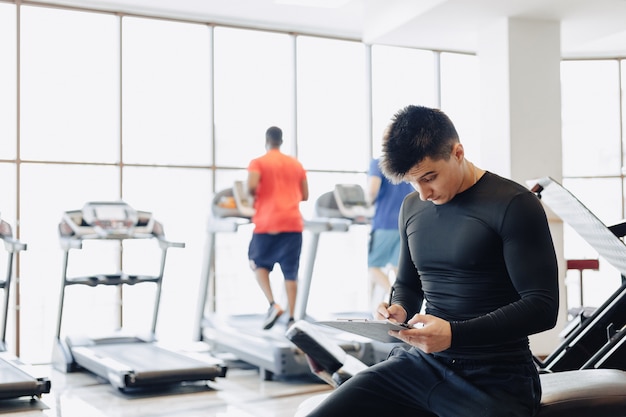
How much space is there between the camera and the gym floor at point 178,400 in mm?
4039

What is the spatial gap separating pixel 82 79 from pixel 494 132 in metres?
3.55

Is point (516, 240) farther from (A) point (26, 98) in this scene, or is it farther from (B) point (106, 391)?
(A) point (26, 98)

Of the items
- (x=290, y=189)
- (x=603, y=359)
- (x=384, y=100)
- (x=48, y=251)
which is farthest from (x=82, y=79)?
(x=603, y=359)

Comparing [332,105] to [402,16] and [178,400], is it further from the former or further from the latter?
[178,400]

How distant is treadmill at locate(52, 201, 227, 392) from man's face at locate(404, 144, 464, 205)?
3051 mm

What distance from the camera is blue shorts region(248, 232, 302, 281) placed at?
538 centimetres

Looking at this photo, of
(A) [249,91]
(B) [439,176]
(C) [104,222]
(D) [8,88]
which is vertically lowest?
(C) [104,222]

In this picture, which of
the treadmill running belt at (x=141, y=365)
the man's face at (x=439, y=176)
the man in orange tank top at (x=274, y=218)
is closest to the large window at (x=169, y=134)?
the man in orange tank top at (x=274, y=218)

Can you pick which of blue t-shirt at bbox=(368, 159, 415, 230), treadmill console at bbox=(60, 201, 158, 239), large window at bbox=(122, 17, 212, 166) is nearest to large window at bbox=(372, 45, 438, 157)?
large window at bbox=(122, 17, 212, 166)

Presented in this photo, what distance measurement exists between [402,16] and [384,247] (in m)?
1.83

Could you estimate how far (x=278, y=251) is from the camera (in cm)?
540

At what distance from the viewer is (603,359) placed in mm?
2496

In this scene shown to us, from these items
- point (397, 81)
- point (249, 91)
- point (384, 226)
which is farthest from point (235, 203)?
point (397, 81)

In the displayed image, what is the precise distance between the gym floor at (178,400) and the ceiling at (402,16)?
9.39 feet
